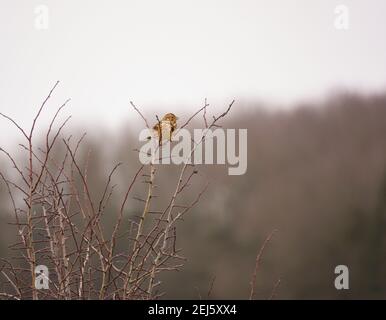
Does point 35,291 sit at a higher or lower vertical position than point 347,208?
higher

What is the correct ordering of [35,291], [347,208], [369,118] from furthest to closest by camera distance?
[369,118] → [347,208] → [35,291]

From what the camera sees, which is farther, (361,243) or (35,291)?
(361,243)

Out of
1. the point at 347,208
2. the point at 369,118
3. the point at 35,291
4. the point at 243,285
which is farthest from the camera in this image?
the point at 369,118

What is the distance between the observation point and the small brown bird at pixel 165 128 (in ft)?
7.22

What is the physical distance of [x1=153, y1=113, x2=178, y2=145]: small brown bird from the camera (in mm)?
2199

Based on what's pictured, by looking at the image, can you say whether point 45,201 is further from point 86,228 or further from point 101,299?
point 101,299

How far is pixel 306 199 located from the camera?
2216cm

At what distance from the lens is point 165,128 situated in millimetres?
2229
